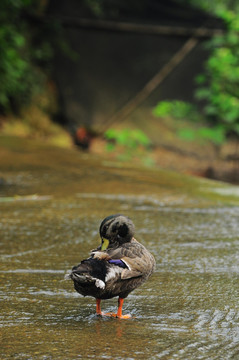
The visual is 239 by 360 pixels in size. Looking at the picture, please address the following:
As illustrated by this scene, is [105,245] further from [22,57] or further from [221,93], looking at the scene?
[22,57]

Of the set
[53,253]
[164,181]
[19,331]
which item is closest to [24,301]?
[19,331]

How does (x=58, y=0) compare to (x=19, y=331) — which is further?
(x=58, y=0)

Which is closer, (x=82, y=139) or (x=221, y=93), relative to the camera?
(x=221, y=93)

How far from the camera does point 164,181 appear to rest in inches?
320

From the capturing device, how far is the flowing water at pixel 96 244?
2445 mm

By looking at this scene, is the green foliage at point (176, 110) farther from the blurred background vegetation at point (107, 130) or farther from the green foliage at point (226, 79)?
the green foliage at point (226, 79)

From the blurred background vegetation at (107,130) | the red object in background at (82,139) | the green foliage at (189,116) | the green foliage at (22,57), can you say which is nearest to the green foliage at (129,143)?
the blurred background vegetation at (107,130)

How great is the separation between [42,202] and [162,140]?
37.4ft

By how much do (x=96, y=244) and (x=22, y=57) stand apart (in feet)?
35.7

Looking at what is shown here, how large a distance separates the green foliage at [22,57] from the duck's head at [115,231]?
8310mm

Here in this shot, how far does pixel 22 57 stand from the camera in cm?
1449

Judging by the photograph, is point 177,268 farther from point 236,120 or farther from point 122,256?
point 236,120

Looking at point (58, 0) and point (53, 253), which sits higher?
point (58, 0)

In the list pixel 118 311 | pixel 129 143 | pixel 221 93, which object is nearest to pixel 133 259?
pixel 118 311
